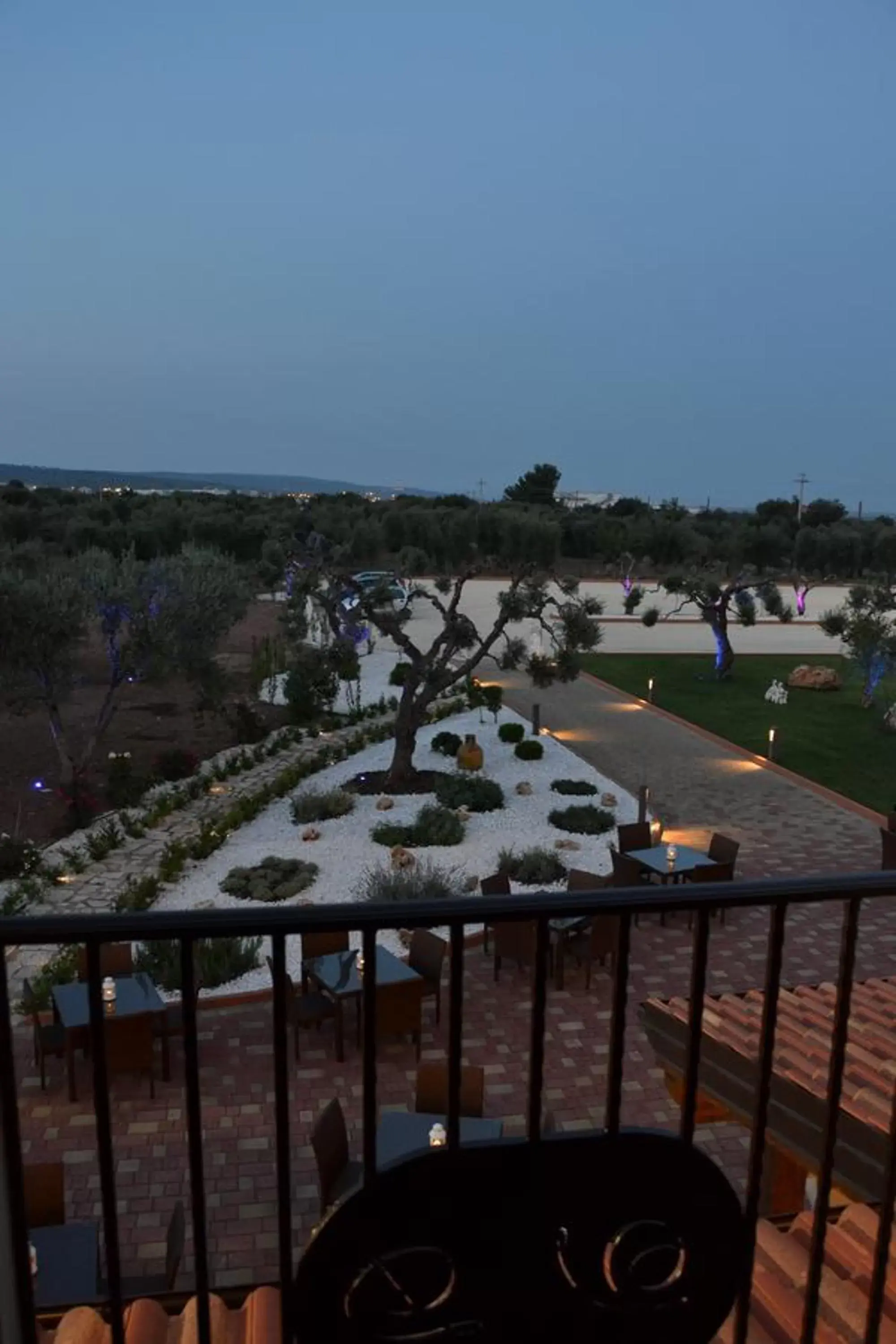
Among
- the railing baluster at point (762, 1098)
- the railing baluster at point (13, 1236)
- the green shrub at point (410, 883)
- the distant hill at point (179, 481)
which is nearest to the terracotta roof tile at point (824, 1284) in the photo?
the railing baluster at point (762, 1098)

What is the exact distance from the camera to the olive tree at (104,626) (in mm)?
13172

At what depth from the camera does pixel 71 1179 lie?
5.73 m

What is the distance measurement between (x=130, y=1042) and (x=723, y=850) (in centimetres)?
636

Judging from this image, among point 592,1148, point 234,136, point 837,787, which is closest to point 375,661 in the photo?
point 837,787

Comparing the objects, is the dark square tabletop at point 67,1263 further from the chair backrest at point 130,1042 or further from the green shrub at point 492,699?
the green shrub at point 492,699

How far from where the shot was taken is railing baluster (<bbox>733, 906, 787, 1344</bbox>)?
186cm

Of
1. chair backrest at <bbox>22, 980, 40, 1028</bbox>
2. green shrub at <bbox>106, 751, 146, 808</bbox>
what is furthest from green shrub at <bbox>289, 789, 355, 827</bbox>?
chair backrest at <bbox>22, 980, 40, 1028</bbox>

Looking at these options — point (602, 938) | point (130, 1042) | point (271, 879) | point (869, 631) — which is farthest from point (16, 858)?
point (869, 631)

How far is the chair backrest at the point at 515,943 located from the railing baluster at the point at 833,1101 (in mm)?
5962

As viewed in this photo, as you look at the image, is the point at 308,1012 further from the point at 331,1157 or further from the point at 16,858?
the point at 16,858

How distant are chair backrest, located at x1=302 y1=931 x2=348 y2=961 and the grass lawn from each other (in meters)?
8.74

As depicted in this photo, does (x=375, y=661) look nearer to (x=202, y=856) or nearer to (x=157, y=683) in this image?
(x=157, y=683)

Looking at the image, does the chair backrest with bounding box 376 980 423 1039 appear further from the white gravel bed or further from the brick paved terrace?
the white gravel bed

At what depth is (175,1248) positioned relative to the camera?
4328mm
